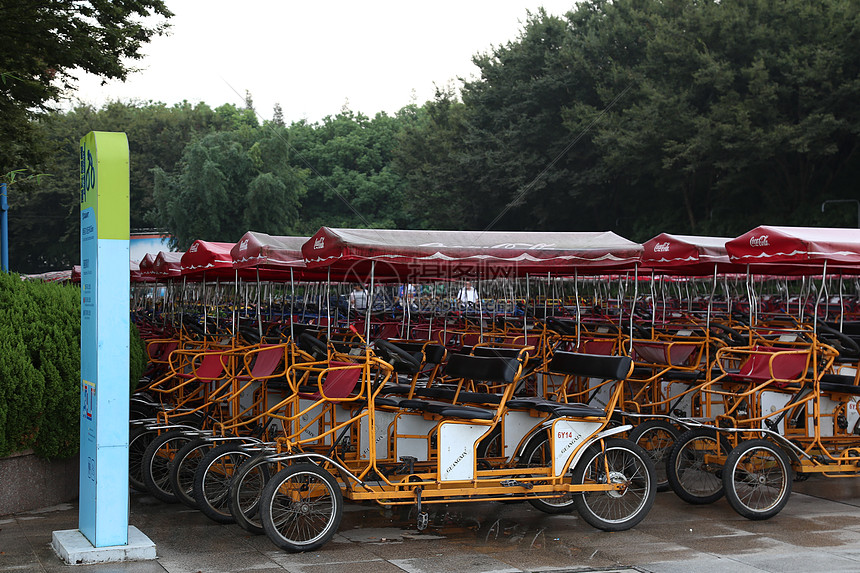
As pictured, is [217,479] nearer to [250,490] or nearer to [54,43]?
[250,490]

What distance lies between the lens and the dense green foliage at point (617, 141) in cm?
3009

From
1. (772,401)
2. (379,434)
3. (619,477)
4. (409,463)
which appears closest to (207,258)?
(379,434)

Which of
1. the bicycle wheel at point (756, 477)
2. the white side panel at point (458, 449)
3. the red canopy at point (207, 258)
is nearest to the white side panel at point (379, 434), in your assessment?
the white side panel at point (458, 449)

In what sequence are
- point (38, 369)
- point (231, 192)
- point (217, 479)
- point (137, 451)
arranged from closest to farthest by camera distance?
point (217, 479) → point (38, 369) → point (137, 451) → point (231, 192)

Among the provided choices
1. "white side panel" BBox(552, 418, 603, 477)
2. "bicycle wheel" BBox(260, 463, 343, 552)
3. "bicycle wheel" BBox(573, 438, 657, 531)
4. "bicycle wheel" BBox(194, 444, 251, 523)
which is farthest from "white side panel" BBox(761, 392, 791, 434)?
"bicycle wheel" BBox(194, 444, 251, 523)

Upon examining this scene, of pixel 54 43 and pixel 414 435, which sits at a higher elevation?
pixel 54 43

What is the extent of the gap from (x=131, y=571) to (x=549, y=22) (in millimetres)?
37102

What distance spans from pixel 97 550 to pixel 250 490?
119 centimetres

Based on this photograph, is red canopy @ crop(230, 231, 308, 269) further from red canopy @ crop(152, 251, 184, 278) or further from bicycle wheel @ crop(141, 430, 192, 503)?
red canopy @ crop(152, 251, 184, 278)

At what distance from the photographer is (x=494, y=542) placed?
6.70 meters

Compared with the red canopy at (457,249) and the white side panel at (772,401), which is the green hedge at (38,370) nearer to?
the red canopy at (457,249)

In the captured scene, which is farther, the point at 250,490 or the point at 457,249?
the point at 457,249

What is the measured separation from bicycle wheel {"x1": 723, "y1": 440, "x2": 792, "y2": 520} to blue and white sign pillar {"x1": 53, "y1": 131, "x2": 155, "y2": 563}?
4.50m

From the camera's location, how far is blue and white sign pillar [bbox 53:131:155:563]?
242 inches
